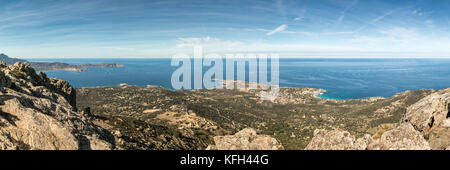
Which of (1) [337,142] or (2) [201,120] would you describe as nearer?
(1) [337,142]

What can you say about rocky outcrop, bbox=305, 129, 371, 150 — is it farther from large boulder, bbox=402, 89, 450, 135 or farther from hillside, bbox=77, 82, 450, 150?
hillside, bbox=77, 82, 450, 150

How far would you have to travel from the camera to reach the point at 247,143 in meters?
14.1

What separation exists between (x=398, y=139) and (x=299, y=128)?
65.1m

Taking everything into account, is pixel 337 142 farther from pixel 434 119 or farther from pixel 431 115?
pixel 431 115

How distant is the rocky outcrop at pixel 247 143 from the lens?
13.8m

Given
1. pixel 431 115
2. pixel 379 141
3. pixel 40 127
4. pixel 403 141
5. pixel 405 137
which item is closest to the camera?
pixel 40 127

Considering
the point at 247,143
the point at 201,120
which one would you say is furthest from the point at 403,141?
the point at 201,120

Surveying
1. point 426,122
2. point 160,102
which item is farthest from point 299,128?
point 426,122

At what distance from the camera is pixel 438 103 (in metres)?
19.3

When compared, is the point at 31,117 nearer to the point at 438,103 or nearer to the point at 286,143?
the point at 438,103

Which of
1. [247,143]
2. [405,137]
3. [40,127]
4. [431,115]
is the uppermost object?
[40,127]

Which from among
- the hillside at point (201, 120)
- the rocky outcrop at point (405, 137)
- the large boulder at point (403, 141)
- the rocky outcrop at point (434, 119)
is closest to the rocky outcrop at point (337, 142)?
the rocky outcrop at point (405, 137)

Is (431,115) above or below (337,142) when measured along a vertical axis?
above
